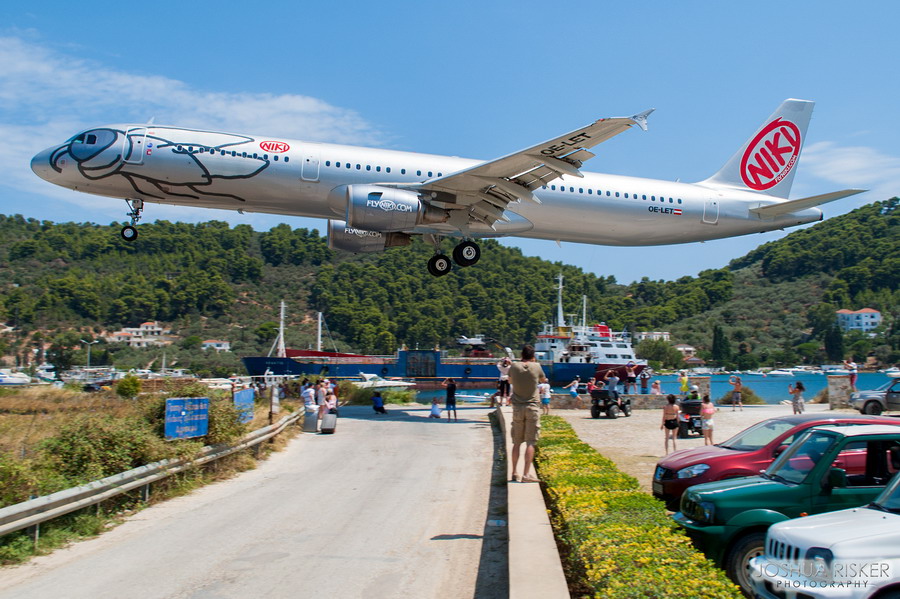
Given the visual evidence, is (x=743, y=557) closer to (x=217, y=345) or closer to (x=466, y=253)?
(x=466, y=253)

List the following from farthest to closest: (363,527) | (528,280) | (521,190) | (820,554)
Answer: (528,280), (521,190), (363,527), (820,554)

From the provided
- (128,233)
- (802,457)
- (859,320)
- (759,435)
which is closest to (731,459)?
(759,435)

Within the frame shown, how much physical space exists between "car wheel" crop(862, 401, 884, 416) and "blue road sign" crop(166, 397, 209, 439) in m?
18.8

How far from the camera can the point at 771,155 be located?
1097 inches

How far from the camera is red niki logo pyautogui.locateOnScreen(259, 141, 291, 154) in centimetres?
2095

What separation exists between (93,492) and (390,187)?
1410 cm

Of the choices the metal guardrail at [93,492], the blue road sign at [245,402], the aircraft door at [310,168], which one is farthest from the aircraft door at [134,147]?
the metal guardrail at [93,492]

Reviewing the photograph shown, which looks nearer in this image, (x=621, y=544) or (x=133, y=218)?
(x=621, y=544)

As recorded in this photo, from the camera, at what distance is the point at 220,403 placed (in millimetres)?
12906

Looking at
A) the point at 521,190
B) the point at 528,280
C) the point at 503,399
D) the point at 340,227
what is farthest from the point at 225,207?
the point at 528,280

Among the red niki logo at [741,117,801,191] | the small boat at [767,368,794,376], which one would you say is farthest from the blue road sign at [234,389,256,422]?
the small boat at [767,368,794,376]

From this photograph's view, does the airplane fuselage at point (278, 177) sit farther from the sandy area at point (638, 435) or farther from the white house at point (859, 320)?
the white house at point (859, 320)

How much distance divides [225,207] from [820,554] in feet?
64.8

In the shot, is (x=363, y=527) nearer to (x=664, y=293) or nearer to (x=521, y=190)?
(x=521, y=190)
